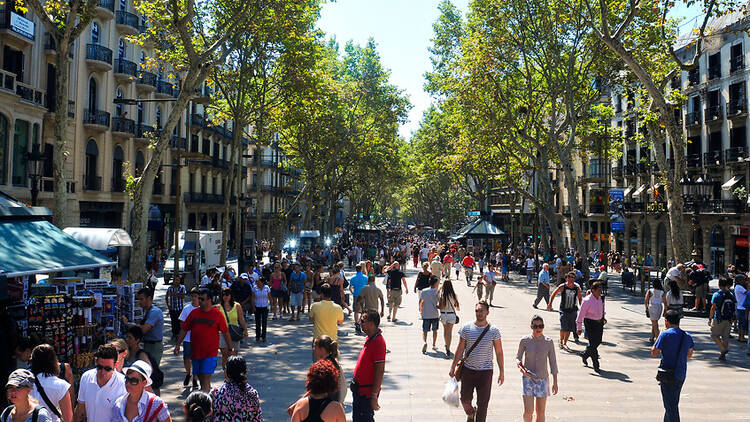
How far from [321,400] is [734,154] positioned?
34.1m

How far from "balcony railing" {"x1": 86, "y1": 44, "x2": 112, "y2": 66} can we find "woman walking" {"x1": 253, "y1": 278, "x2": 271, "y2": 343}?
21.1 metres

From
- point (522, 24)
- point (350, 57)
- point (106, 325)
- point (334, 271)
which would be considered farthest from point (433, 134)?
point (106, 325)

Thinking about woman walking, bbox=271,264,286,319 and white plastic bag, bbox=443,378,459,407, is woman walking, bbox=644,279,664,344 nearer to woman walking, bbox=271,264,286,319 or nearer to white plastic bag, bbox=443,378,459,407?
white plastic bag, bbox=443,378,459,407

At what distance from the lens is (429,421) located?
23.2ft

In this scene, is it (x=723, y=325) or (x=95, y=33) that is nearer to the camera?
(x=723, y=325)

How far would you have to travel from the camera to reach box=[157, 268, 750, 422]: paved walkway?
7465mm

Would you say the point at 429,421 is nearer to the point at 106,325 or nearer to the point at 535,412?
the point at 535,412

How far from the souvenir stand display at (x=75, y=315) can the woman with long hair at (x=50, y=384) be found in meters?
2.39

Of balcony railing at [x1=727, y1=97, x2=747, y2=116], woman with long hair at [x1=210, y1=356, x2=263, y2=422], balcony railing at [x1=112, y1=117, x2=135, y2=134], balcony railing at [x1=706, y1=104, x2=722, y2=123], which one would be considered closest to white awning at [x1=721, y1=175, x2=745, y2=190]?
balcony railing at [x1=727, y1=97, x2=747, y2=116]

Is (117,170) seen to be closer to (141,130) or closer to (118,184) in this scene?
(118,184)

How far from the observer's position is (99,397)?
16.2 feet

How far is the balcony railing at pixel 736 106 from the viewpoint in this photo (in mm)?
30436

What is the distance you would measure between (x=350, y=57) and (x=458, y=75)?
1407cm

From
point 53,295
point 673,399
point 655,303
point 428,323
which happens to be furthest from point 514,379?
point 53,295
